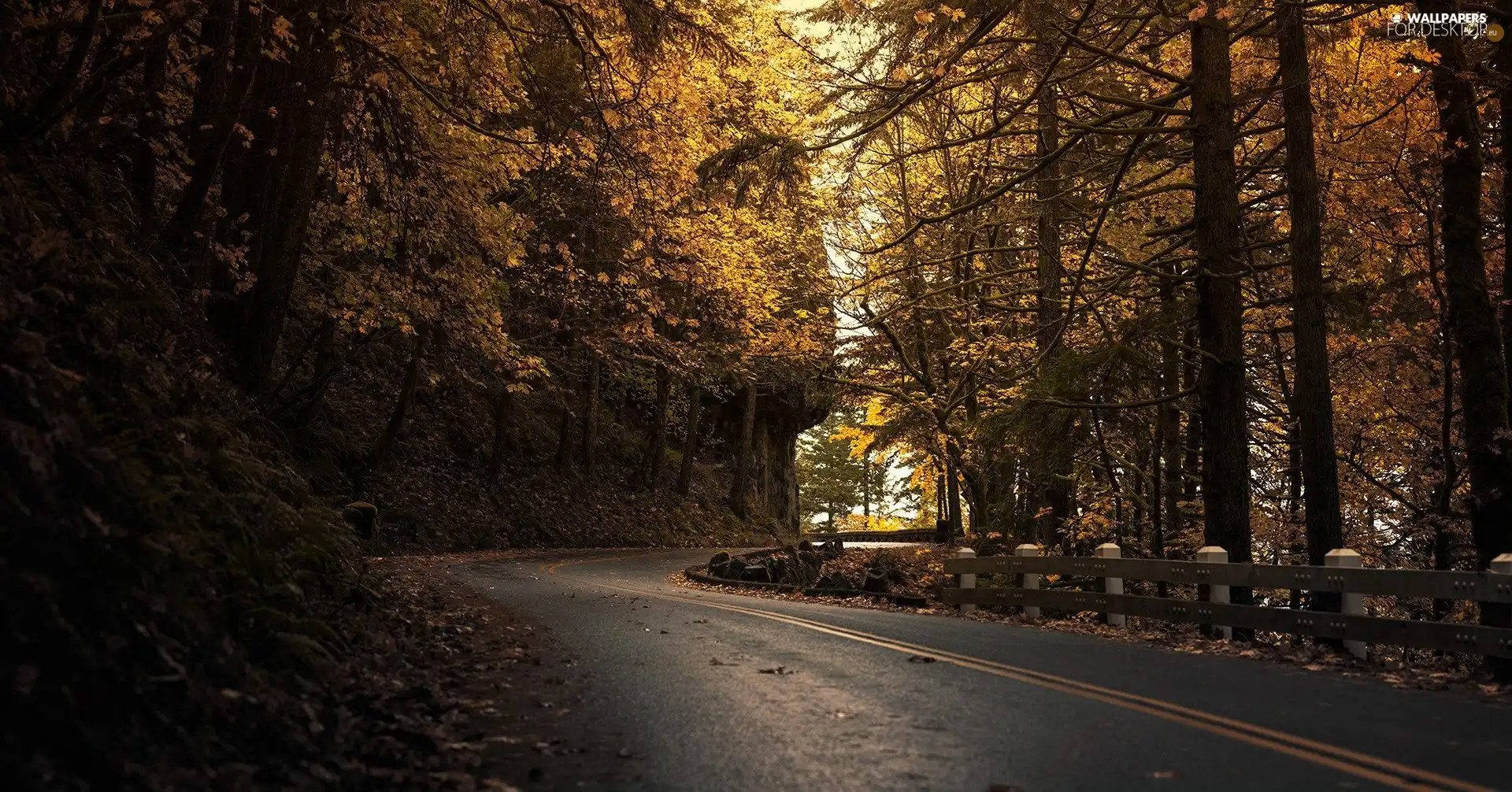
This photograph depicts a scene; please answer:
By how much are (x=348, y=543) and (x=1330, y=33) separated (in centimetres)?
1440

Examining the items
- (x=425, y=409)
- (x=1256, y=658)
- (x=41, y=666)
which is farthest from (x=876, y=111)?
(x=425, y=409)

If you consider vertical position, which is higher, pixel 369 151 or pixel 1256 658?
pixel 369 151

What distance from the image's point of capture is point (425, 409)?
35.8 m

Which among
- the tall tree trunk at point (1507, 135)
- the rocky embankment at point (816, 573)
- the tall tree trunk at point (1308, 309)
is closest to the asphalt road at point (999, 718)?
the tall tree trunk at point (1308, 309)

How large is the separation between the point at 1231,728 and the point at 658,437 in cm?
3558

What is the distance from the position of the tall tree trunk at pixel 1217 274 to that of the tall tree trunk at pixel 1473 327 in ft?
8.63

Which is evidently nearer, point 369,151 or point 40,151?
point 40,151

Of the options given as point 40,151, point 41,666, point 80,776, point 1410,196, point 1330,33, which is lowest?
point 80,776

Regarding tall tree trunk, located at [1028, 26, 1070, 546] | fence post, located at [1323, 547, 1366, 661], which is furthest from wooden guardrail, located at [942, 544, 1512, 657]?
tall tree trunk, located at [1028, 26, 1070, 546]

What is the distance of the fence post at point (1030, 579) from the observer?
49.9ft

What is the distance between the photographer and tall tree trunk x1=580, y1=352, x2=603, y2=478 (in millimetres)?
36906

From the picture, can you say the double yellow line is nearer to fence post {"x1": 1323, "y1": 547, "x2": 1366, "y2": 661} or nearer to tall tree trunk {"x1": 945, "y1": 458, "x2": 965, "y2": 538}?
fence post {"x1": 1323, "y1": 547, "x2": 1366, "y2": 661}

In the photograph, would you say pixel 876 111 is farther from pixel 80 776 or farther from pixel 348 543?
pixel 80 776

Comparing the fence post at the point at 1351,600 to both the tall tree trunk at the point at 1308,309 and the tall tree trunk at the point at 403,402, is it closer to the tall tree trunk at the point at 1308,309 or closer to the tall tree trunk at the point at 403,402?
the tall tree trunk at the point at 1308,309
